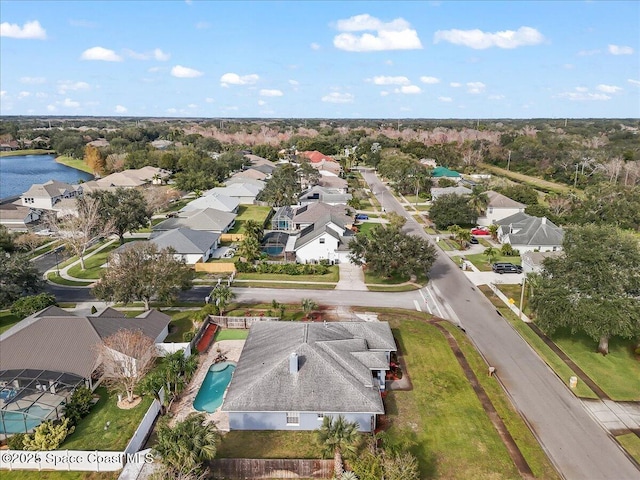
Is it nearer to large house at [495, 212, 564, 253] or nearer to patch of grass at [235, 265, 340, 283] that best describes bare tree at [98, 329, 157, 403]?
patch of grass at [235, 265, 340, 283]

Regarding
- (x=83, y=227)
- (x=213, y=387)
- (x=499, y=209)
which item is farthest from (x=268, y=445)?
(x=499, y=209)

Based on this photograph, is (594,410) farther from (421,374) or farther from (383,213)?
(383,213)

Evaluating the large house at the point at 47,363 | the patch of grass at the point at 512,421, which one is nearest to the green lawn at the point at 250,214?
the large house at the point at 47,363

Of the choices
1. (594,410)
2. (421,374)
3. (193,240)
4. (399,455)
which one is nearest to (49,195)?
(193,240)

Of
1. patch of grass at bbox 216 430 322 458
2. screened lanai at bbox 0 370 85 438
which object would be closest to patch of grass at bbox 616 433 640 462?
patch of grass at bbox 216 430 322 458

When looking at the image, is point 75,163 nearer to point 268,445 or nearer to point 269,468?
point 268,445

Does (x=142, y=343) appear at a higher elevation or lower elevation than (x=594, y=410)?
higher

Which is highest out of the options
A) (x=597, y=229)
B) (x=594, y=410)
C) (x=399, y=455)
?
(x=597, y=229)
